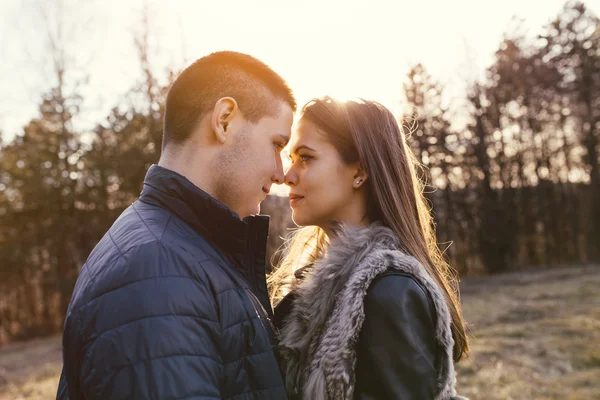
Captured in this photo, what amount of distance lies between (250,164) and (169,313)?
78cm

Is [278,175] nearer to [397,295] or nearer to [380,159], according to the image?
[380,159]

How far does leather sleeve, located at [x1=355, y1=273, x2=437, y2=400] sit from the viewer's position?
1.66m

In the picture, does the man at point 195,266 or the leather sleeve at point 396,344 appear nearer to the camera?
the man at point 195,266

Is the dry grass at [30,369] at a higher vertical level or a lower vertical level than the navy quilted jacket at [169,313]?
lower

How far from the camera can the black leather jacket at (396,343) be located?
5.45ft

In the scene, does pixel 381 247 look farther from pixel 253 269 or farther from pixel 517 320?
pixel 517 320

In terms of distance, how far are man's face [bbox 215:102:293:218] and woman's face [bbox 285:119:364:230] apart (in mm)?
395

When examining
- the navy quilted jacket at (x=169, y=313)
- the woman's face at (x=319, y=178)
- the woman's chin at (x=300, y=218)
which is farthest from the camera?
the woman's chin at (x=300, y=218)

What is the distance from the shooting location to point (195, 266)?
4.79 ft

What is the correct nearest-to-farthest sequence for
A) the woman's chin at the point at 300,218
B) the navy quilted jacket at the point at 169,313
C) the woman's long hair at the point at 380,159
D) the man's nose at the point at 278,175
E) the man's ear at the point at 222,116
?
the navy quilted jacket at the point at 169,313, the man's ear at the point at 222,116, the man's nose at the point at 278,175, the woman's long hair at the point at 380,159, the woman's chin at the point at 300,218

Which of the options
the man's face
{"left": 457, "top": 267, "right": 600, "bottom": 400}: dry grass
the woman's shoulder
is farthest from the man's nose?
{"left": 457, "top": 267, "right": 600, "bottom": 400}: dry grass

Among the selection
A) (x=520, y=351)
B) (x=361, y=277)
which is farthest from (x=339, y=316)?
(x=520, y=351)

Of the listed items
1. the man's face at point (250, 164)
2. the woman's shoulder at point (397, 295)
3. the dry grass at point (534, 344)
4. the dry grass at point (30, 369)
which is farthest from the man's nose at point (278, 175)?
the dry grass at point (30, 369)

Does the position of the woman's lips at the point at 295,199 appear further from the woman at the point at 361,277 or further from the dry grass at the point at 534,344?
the dry grass at the point at 534,344
